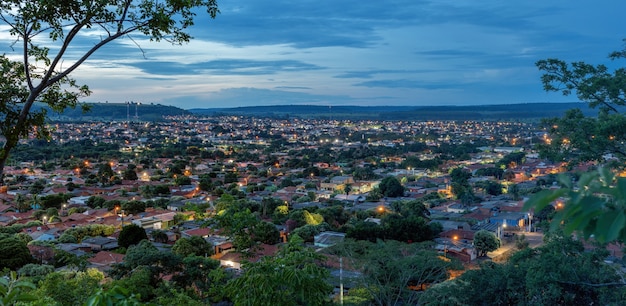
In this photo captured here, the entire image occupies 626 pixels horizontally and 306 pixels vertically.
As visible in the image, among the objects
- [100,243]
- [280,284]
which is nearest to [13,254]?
[100,243]

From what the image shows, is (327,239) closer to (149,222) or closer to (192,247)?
(192,247)

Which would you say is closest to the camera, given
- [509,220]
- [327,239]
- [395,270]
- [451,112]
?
[395,270]

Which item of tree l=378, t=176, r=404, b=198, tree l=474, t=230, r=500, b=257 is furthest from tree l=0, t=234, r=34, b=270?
tree l=378, t=176, r=404, b=198

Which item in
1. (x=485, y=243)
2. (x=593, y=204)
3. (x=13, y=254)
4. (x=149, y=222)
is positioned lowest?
(x=149, y=222)

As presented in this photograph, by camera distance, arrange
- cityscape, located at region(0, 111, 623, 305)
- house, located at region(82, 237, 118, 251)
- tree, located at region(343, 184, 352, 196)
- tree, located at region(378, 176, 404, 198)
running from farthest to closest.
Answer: tree, located at region(343, 184, 352, 196) < tree, located at region(378, 176, 404, 198) < house, located at region(82, 237, 118, 251) < cityscape, located at region(0, 111, 623, 305)

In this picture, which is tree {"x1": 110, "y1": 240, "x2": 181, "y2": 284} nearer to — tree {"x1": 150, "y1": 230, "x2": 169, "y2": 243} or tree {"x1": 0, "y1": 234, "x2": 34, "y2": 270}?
tree {"x1": 0, "y1": 234, "x2": 34, "y2": 270}

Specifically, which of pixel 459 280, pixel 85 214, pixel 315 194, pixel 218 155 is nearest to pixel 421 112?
pixel 218 155
